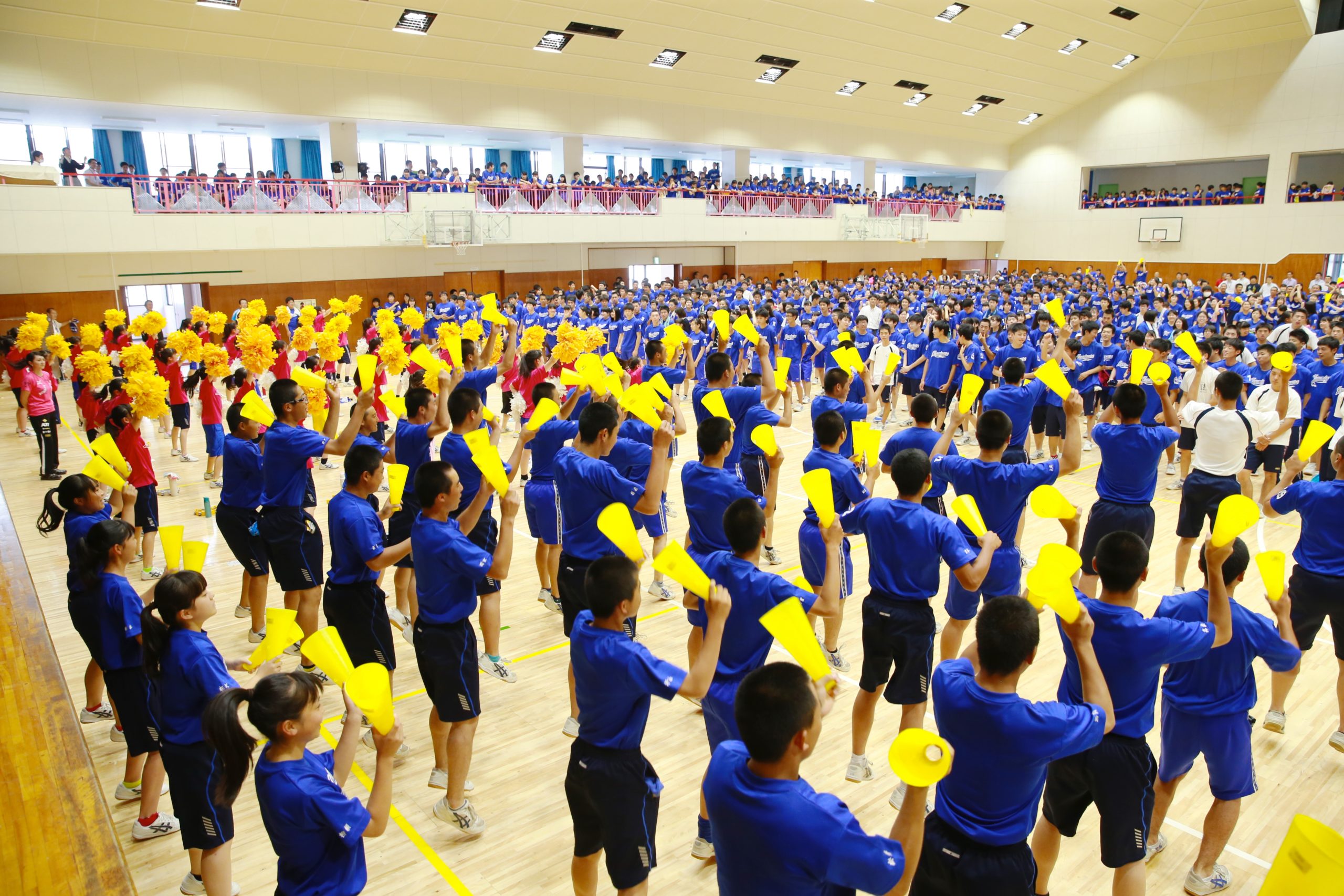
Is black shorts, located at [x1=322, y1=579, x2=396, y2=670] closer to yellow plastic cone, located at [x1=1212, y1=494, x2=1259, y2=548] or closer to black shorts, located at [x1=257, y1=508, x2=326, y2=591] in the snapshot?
black shorts, located at [x1=257, y1=508, x2=326, y2=591]

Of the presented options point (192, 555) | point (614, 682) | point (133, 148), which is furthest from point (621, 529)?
point (133, 148)

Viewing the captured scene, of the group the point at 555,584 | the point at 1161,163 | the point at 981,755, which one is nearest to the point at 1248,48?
the point at 1161,163

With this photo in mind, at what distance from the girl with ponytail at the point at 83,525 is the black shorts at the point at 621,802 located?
8.08 ft

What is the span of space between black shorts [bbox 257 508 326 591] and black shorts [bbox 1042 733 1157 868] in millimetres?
4487

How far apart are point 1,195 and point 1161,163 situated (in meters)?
38.8

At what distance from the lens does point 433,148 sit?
30141 millimetres

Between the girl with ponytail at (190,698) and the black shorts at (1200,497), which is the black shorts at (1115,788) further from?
the black shorts at (1200,497)

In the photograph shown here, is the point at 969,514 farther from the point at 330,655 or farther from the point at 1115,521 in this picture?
the point at 1115,521

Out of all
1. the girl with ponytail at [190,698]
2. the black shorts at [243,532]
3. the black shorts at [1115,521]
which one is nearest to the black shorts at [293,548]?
the black shorts at [243,532]

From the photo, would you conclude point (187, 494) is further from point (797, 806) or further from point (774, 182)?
point (774, 182)

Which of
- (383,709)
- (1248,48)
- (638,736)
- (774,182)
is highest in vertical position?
(1248,48)

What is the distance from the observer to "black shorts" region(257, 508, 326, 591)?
18.1ft

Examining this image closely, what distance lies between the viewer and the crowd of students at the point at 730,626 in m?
2.56

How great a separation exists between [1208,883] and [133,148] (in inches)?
1160
